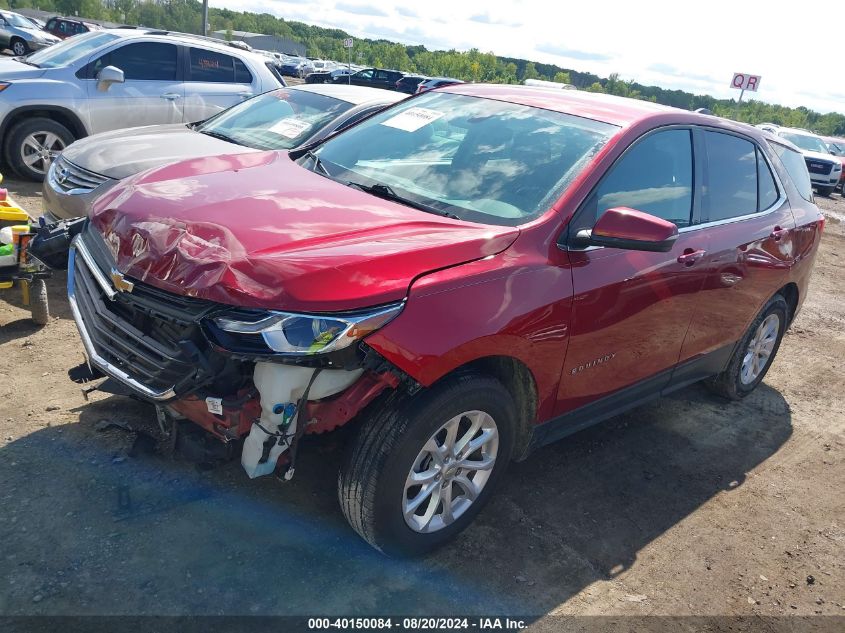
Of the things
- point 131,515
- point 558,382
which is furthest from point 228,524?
point 558,382

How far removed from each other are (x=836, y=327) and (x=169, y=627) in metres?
7.15

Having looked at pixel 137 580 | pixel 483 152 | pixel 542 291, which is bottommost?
pixel 137 580

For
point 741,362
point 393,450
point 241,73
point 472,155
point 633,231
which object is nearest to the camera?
point 393,450

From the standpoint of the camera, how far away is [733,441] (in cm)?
453

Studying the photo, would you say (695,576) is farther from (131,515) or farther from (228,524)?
(131,515)

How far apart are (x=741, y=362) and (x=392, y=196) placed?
2.93m

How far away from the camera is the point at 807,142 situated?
22.4 meters

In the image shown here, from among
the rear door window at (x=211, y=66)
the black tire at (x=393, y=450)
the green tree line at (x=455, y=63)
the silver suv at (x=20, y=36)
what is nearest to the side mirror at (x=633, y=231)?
A: the black tire at (x=393, y=450)

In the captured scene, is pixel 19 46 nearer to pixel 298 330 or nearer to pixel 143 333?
pixel 143 333

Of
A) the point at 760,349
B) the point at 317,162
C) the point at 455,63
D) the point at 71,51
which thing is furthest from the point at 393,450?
the point at 455,63

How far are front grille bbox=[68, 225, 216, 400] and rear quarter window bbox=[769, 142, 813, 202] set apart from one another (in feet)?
13.3

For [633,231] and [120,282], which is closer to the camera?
[120,282]

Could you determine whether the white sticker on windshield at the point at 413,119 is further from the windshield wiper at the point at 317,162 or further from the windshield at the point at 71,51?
the windshield at the point at 71,51

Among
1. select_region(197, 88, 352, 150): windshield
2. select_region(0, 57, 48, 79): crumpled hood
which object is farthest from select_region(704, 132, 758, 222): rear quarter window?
select_region(0, 57, 48, 79): crumpled hood
